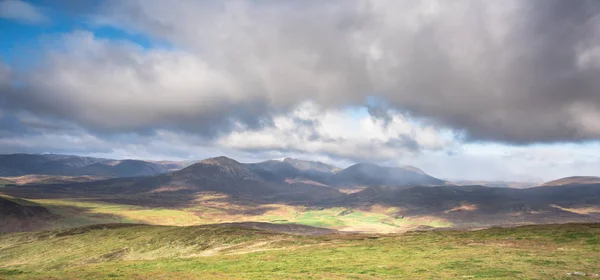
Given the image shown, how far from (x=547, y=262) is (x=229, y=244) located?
7275 centimetres

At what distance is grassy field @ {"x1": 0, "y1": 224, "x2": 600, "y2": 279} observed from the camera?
43938 mm

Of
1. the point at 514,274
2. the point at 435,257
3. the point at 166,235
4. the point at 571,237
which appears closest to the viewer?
the point at 514,274

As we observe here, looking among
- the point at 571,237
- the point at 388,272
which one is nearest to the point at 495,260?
the point at 388,272

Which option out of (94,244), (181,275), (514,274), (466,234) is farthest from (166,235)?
(514,274)

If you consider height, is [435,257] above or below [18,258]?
above

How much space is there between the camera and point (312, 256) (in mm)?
63000

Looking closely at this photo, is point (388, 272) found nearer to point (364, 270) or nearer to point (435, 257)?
point (364, 270)

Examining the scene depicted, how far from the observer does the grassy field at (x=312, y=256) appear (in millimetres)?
43938

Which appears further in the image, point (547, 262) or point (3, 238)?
point (3, 238)

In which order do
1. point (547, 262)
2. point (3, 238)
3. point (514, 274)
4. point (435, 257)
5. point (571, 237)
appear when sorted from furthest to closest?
point (3, 238) → point (571, 237) → point (435, 257) → point (547, 262) → point (514, 274)

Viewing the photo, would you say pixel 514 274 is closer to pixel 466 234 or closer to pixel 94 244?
pixel 466 234

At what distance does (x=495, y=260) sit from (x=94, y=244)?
388 feet

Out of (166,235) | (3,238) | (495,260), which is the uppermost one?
(495,260)

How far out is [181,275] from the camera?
45438 millimetres
